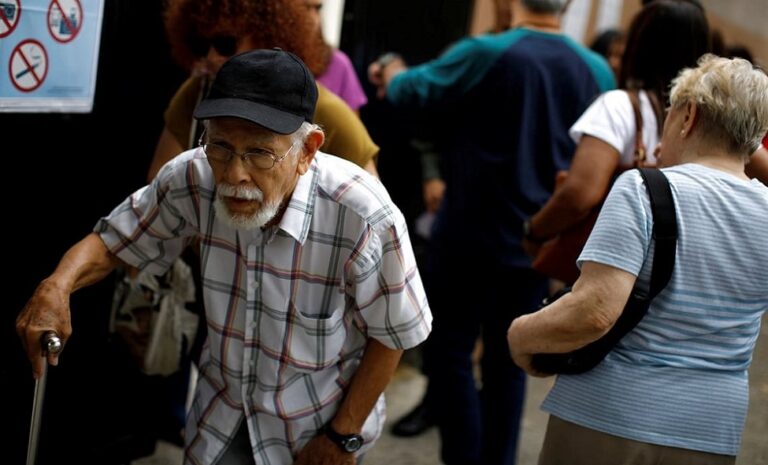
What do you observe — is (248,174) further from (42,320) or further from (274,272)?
(42,320)

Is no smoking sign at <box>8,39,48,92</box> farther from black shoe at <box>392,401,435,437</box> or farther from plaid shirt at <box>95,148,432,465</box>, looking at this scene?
black shoe at <box>392,401,435,437</box>

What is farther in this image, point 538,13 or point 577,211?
point 538,13

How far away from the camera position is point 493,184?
144 inches

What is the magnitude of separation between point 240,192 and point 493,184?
1.84 meters

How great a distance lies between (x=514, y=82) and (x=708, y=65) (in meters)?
1.39

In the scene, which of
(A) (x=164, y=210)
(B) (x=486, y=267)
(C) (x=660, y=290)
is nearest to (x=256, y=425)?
(A) (x=164, y=210)

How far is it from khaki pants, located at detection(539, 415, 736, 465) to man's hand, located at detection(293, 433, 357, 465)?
53 centimetres

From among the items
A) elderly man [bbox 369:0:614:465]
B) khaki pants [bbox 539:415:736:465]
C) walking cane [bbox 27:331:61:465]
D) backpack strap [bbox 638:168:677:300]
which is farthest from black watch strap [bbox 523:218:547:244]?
walking cane [bbox 27:331:61:465]

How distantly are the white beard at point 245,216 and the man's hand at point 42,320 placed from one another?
1.37 ft

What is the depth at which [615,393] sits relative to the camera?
86.1 inches

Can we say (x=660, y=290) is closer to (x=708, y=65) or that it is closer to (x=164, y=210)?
(x=708, y=65)

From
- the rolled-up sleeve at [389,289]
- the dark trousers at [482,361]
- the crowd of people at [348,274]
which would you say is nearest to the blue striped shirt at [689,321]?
the crowd of people at [348,274]

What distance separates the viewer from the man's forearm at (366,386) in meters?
2.25

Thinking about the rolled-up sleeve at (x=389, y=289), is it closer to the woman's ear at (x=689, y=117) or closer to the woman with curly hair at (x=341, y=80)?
the woman's ear at (x=689, y=117)
